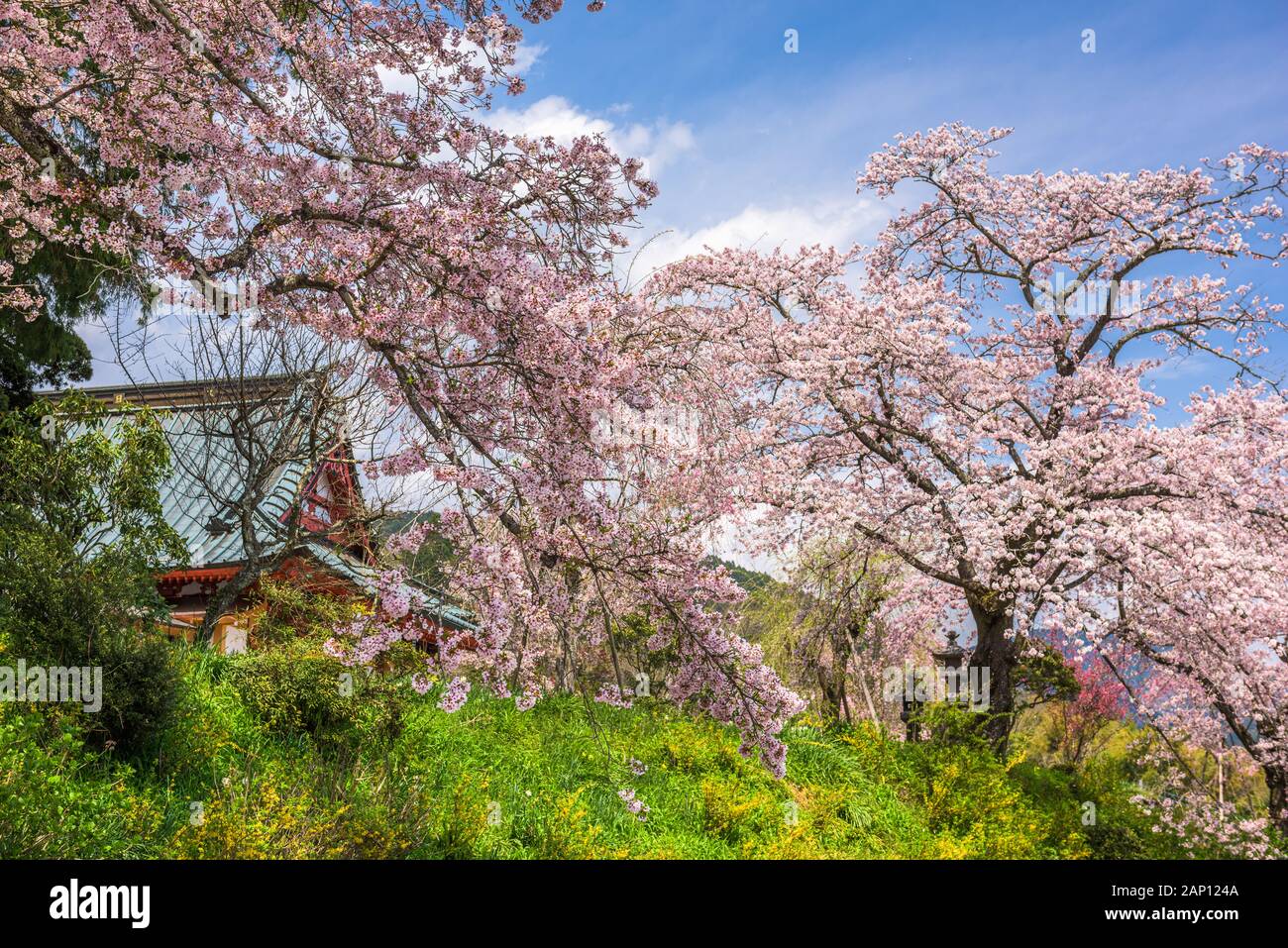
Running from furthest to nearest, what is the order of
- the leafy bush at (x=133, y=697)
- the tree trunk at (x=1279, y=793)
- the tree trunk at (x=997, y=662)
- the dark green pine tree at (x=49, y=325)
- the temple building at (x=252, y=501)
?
1. the tree trunk at (x=997, y=662)
2. the temple building at (x=252, y=501)
3. the tree trunk at (x=1279, y=793)
4. the dark green pine tree at (x=49, y=325)
5. the leafy bush at (x=133, y=697)

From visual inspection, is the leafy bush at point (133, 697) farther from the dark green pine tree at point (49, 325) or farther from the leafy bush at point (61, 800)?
the dark green pine tree at point (49, 325)

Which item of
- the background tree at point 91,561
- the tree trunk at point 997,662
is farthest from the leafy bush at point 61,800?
the tree trunk at point 997,662

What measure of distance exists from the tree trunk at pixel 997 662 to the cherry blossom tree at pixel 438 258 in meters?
8.29

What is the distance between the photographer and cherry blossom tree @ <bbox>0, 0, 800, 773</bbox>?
4469mm

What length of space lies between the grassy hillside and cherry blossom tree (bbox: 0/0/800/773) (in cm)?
94

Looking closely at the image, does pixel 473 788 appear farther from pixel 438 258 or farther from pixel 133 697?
pixel 438 258

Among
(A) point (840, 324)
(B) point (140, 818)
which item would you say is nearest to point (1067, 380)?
(A) point (840, 324)

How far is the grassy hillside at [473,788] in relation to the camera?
208 inches

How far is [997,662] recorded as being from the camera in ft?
42.1

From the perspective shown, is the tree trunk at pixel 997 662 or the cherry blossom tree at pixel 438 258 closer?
the cherry blossom tree at pixel 438 258

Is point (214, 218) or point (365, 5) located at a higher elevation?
point (365, 5)

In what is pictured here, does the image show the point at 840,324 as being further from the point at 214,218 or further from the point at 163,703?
the point at 163,703
